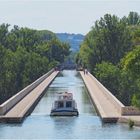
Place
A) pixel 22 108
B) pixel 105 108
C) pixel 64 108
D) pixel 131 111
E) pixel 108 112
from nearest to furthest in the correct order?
pixel 131 111
pixel 108 112
pixel 64 108
pixel 105 108
pixel 22 108

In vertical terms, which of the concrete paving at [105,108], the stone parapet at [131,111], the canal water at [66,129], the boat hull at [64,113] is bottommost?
the canal water at [66,129]

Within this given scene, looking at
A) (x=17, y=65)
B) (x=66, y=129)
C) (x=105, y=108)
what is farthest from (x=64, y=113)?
(x=17, y=65)

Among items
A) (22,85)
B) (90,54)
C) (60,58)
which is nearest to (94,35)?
(90,54)

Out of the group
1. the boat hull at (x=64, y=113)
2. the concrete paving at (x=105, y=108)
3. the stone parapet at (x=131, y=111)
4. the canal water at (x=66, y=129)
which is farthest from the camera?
the boat hull at (x=64, y=113)

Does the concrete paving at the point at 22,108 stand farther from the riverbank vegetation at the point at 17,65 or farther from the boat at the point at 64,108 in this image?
the riverbank vegetation at the point at 17,65

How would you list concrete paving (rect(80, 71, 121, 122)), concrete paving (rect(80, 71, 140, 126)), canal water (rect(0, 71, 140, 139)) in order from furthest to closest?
1. concrete paving (rect(80, 71, 121, 122))
2. concrete paving (rect(80, 71, 140, 126))
3. canal water (rect(0, 71, 140, 139))

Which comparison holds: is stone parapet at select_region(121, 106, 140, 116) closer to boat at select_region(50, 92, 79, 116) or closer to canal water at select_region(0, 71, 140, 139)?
canal water at select_region(0, 71, 140, 139)

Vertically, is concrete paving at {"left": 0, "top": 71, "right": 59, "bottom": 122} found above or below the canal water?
above

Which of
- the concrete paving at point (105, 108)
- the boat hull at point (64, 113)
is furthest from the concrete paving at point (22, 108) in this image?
the concrete paving at point (105, 108)

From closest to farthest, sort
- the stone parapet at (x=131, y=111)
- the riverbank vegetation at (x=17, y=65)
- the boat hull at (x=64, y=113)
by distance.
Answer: the stone parapet at (x=131, y=111)
the boat hull at (x=64, y=113)
the riverbank vegetation at (x=17, y=65)

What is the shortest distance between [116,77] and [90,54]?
3188cm

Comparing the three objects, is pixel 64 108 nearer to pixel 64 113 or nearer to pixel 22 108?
pixel 64 113

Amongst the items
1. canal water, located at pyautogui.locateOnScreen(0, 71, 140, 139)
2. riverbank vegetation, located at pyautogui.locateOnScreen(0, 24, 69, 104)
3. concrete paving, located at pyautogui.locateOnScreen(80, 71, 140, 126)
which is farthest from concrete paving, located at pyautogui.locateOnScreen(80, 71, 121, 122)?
riverbank vegetation, located at pyautogui.locateOnScreen(0, 24, 69, 104)

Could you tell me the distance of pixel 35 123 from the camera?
141 ft
